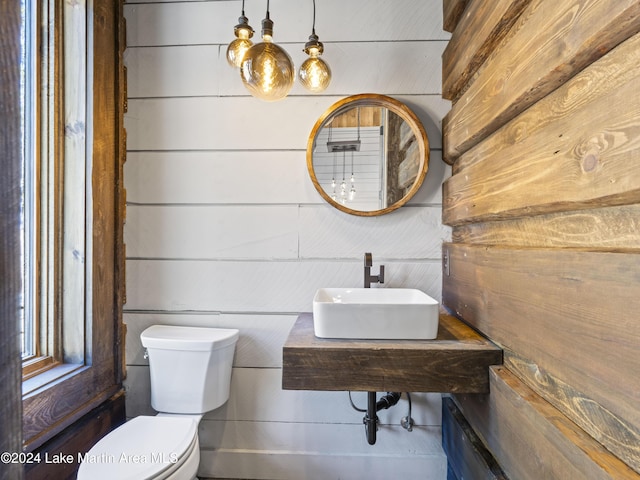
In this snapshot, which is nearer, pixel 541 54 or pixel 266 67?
pixel 541 54

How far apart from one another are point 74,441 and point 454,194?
6.02 feet

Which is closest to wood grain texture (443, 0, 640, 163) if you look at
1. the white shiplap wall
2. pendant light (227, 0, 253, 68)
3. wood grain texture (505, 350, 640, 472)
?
the white shiplap wall

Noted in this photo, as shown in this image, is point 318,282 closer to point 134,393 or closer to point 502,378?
point 502,378

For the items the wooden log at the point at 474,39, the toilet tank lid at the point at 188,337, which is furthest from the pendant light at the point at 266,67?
the toilet tank lid at the point at 188,337

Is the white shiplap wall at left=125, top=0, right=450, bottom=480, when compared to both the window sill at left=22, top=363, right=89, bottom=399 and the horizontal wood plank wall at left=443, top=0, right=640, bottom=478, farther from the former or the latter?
the horizontal wood plank wall at left=443, top=0, right=640, bottom=478

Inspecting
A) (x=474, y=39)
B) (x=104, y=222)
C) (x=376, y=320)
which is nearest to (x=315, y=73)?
(x=474, y=39)

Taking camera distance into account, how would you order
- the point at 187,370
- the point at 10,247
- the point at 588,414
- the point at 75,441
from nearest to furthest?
the point at 10,247
the point at 588,414
the point at 75,441
the point at 187,370

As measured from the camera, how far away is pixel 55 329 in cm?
142

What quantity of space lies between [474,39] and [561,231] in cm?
81

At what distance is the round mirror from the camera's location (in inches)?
61.9

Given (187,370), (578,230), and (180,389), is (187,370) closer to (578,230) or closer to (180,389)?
(180,389)

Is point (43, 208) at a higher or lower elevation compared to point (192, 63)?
lower

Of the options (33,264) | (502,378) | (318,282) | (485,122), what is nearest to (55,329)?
(33,264)

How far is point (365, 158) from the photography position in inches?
61.8
